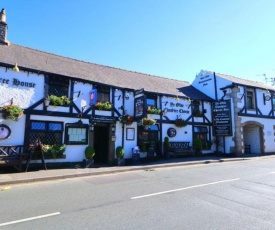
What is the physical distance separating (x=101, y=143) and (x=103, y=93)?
3.18 m

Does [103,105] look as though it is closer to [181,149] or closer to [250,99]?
[181,149]

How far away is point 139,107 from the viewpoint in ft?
45.4

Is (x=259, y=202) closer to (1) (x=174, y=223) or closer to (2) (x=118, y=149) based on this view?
(1) (x=174, y=223)

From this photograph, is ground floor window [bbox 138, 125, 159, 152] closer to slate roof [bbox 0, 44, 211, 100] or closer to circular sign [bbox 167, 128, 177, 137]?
circular sign [bbox 167, 128, 177, 137]

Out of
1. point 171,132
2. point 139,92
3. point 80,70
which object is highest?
point 80,70

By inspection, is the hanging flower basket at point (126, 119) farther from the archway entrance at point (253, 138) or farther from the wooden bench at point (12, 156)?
the archway entrance at point (253, 138)

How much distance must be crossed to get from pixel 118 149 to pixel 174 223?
908 centimetres

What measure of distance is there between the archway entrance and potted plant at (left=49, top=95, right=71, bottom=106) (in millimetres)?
14214

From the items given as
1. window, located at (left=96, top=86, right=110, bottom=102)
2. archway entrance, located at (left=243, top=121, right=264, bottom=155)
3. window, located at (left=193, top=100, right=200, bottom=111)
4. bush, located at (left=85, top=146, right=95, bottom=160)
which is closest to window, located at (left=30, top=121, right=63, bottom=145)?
A: bush, located at (left=85, top=146, right=95, bottom=160)

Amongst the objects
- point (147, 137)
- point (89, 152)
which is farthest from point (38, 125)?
point (147, 137)

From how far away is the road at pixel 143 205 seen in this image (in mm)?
4340

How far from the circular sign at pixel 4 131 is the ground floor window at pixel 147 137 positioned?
744 cm

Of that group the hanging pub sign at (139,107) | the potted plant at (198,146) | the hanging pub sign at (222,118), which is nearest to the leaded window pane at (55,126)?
the hanging pub sign at (139,107)

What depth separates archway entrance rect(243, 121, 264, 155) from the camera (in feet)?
62.9
